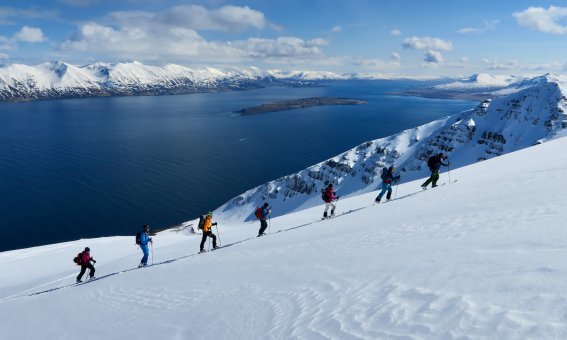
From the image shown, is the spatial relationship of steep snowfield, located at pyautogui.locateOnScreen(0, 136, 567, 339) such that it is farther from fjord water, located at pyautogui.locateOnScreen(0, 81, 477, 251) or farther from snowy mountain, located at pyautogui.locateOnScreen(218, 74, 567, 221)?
fjord water, located at pyautogui.locateOnScreen(0, 81, 477, 251)

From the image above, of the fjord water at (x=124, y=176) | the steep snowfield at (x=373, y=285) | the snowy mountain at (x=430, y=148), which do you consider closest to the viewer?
the steep snowfield at (x=373, y=285)

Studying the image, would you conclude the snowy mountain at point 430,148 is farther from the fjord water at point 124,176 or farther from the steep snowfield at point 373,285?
the steep snowfield at point 373,285

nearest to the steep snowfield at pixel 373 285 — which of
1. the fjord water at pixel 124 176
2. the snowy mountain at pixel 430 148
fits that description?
the snowy mountain at pixel 430 148

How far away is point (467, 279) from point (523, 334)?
2.30m

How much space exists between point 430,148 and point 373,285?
126 m

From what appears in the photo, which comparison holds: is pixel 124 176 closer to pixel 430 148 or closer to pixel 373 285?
pixel 430 148

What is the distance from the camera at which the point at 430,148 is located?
406 ft

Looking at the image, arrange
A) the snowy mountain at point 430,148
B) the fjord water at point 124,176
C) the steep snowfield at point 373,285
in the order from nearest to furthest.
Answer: the steep snowfield at point 373,285 → the fjord water at point 124,176 → the snowy mountain at point 430,148

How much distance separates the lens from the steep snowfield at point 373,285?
6.42 meters

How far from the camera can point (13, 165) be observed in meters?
141

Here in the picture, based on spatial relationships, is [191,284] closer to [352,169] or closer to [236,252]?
[236,252]

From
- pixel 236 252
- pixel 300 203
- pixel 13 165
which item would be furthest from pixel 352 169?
pixel 13 165

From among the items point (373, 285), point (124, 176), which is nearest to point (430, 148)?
point (124, 176)

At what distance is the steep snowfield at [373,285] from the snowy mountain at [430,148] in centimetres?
7903
